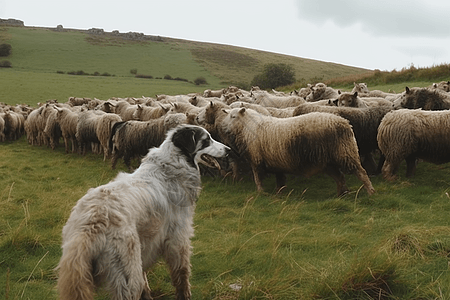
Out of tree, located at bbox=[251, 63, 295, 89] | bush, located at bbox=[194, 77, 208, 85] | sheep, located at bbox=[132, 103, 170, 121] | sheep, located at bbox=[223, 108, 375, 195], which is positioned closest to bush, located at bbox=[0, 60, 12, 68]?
bush, located at bbox=[194, 77, 208, 85]

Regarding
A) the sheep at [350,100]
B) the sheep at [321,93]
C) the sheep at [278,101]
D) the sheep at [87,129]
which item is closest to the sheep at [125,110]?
the sheep at [87,129]

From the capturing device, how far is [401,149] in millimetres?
7051

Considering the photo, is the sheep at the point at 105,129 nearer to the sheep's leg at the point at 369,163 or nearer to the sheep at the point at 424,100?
the sheep's leg at the point at 369,163

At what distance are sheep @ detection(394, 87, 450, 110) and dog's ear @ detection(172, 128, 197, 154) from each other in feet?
23.5

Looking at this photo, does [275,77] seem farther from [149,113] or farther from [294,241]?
[294,241]

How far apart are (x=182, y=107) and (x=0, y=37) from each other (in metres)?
76.0

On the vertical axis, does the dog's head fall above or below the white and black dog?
above

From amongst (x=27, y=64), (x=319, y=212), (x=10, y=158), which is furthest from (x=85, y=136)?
(x=27, y=64)

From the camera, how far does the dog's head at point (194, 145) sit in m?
3.69

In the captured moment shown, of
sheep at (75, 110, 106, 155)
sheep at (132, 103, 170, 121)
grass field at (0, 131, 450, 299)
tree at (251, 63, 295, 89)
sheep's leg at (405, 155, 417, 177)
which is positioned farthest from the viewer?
tree at (251, 63, 295, 89)

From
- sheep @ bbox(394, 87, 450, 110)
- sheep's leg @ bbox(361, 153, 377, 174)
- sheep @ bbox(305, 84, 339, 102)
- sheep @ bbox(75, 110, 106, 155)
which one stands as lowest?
sheep @ bbox(75, 110, 106, 155)

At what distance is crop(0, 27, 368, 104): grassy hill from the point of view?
40362mm

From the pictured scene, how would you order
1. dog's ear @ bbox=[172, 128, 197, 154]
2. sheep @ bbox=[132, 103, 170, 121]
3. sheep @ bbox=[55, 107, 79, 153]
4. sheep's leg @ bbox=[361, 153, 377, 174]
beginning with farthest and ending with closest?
sheep @ bbox=[55, 107, 79, 153] < sheep @ bbox=[132, 103, 170, 121] < sheep's leg @ bbox=[361, 153, 377, 174] < dog's ear @ bbox=[172, 128, 197, 154]

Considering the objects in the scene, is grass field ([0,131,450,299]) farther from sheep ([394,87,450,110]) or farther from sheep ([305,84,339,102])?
sheep ([305,84,339,102])
